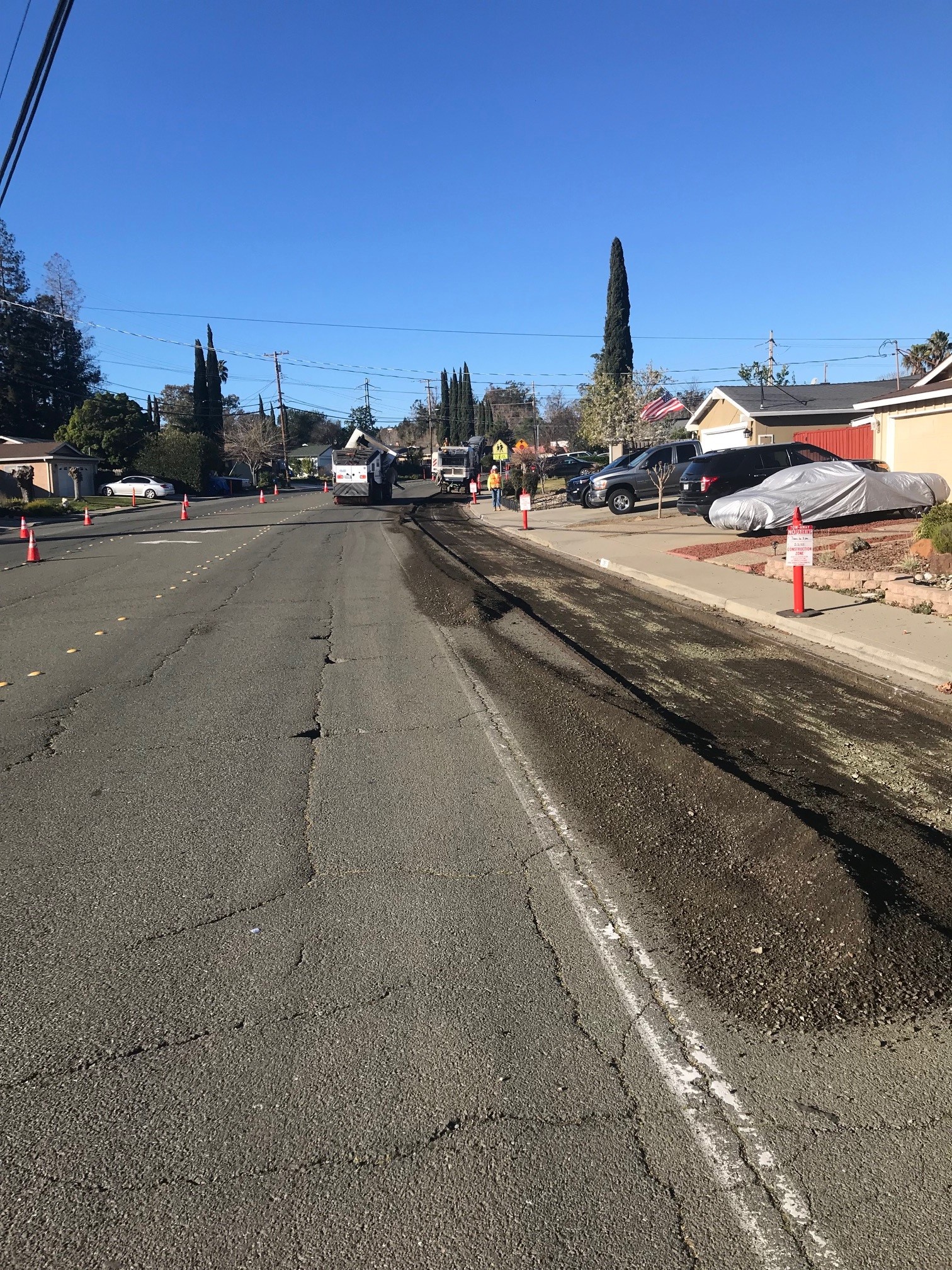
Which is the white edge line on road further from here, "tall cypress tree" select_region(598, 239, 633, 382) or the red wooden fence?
"tall cypress tree" select_region(598, 239, 633, 382)

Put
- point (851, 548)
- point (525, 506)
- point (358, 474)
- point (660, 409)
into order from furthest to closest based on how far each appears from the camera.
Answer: point (660, 409), point (358, 474), point (525, 506), point (851, 548)

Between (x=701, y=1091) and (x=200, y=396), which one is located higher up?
(x=200, y=396)

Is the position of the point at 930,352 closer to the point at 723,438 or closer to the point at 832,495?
the point at 723,438

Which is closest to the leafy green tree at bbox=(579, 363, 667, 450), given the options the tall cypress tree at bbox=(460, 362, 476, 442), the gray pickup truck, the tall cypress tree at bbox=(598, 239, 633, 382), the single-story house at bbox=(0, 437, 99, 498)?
the tall cypress tree at bbox=(598, 239, 633, 382)

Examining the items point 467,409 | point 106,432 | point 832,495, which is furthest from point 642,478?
point 467,409

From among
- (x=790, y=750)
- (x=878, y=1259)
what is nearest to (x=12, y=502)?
(x=790, y=750)

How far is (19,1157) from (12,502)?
163ft

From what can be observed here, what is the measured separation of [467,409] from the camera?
118688mm

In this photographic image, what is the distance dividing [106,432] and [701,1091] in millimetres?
79242

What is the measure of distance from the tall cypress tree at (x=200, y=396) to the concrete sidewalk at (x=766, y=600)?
76787 mm

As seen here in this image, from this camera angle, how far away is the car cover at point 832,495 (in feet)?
60.0

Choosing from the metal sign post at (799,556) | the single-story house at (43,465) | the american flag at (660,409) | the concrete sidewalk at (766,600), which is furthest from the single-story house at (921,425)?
the single-story house at (43,465)

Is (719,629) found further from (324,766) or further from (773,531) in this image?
(773,531)

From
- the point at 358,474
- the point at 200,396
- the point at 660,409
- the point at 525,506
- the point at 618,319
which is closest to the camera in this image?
the point at 525,506
